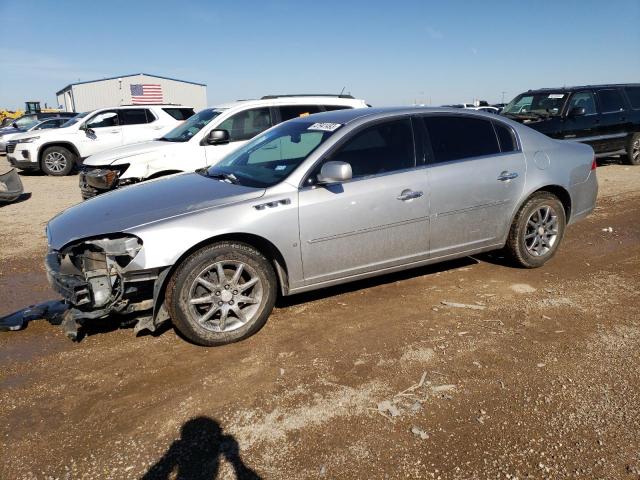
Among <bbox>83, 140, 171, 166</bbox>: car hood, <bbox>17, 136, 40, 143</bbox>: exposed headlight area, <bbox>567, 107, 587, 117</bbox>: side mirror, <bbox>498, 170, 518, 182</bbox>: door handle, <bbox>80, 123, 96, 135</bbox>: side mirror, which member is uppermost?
<bbox>80, 123, 96, 135</bbox>: side mirror

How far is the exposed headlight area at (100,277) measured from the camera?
3316 mm

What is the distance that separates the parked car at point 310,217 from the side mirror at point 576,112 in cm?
617

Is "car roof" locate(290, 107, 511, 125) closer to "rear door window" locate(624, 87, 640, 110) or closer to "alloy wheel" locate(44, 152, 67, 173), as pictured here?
"rear door window" locate(624, 87, 640, 110)

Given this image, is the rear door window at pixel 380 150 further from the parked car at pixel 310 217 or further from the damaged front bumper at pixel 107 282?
the damaged front bumper at pixel 107 282

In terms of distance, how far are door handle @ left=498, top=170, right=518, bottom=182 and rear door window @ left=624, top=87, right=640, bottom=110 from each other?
898 cm

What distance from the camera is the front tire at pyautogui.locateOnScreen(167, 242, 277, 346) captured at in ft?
11.2

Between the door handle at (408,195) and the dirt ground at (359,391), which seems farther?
the door handle at (408,195)

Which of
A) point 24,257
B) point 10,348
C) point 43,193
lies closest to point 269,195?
point 10,348

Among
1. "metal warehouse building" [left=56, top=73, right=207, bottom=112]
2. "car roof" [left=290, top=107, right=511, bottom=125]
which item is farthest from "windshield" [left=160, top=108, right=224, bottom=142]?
"metal warehouse building" [left=56, top=73, right=207, bottom=112]

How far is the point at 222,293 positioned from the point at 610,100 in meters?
11.1

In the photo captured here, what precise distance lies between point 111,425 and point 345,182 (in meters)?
2.34

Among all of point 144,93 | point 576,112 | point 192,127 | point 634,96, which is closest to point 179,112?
point 192,127

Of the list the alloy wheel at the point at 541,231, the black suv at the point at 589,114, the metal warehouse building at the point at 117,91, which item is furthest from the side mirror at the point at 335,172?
the metal warehouse building at the point at 117,91

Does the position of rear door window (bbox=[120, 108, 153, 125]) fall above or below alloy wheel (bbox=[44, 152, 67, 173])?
above
